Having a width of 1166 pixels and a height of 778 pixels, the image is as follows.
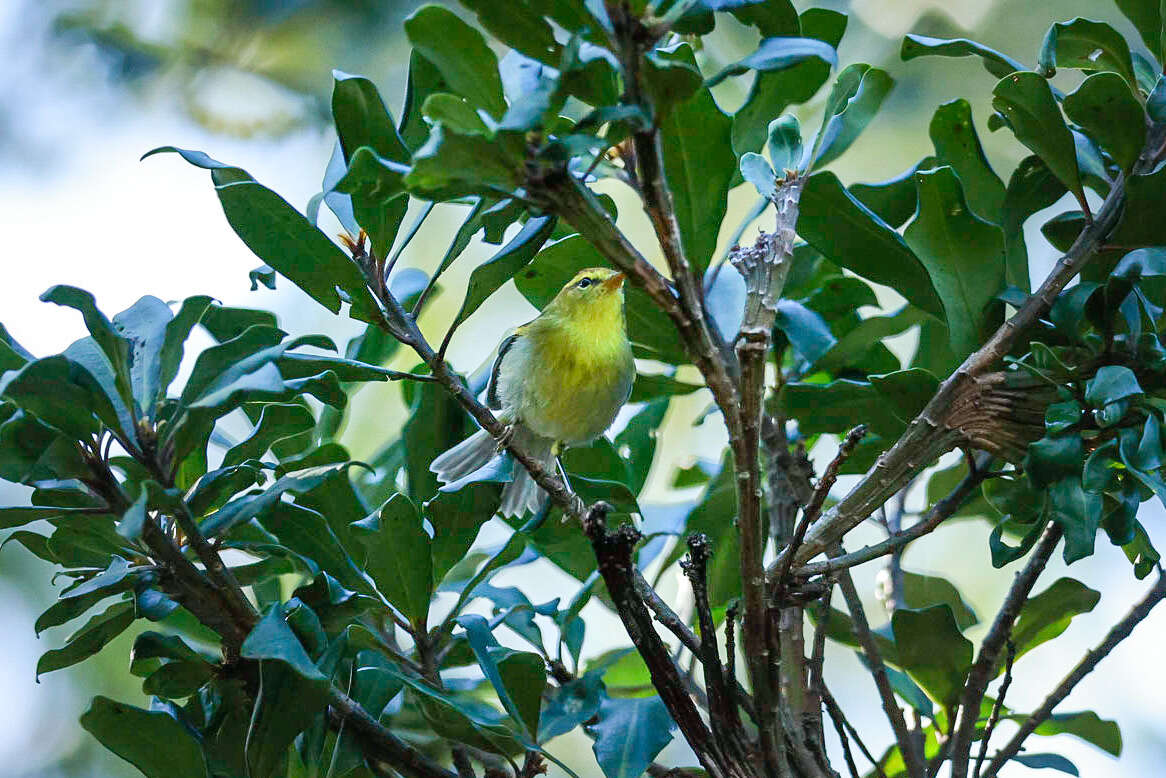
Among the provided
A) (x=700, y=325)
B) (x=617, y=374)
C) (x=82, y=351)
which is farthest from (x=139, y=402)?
(x=617, y=374)

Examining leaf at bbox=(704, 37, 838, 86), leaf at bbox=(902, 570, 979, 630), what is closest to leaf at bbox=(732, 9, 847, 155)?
leaf at bbox=(704, 37, 838, 86)

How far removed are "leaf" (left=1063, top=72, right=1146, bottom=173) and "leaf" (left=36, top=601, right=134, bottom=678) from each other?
110 centimetres

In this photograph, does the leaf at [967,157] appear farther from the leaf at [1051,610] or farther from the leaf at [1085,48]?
Answer: the leaf at [1051,610]

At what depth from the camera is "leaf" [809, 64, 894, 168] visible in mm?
1191

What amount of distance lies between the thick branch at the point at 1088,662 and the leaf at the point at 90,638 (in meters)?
0.95

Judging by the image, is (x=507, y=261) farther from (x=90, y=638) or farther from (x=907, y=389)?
(x=90, y=638)

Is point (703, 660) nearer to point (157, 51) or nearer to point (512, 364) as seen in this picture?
point (512, 364)

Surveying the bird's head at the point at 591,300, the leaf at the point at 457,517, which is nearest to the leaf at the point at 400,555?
the leaf at the point at 457,517

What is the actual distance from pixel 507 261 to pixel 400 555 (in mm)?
340

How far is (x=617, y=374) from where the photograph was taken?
2102 millimetres

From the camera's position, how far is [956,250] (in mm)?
→ 1229

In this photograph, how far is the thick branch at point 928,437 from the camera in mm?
1072

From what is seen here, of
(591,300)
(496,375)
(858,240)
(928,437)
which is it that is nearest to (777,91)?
(858,240)

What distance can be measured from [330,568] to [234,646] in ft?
0.47
